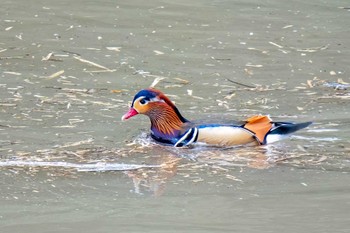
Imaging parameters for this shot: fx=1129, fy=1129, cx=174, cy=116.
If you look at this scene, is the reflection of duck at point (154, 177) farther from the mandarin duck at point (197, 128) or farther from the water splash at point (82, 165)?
the mandarin duck at point (197, 128)

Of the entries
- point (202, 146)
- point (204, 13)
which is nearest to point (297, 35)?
point (204, 13)

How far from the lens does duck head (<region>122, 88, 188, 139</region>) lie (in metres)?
8.98

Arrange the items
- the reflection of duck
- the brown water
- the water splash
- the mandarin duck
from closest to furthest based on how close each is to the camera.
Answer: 1. the brown water
2. the reflection of duck
3. the water splash
4. the mandarin duck

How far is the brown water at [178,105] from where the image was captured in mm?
6691

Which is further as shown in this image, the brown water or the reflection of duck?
the reflection of duck

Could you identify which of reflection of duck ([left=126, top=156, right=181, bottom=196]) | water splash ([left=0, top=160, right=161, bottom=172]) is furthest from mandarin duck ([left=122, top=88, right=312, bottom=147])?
water splash ([left=0, top=160, right=161, bottom=172])

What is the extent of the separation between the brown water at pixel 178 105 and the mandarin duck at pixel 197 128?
96mm

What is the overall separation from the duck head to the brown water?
16 cm

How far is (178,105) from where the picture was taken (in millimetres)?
10305

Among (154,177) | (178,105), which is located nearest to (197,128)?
(154,177)

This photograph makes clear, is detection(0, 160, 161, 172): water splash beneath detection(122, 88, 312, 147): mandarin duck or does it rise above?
beneath

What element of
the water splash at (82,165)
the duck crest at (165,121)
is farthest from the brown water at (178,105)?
the duck crest at (165,121)

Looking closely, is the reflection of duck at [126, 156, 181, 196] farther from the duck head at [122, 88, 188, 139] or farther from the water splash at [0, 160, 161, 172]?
the duck head at [122, 88, 188, 139]

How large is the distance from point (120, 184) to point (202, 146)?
148 cm
